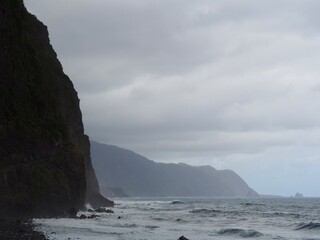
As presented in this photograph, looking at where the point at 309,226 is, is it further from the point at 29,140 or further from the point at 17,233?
the point at 17,233

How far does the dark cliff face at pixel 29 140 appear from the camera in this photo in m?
51.7

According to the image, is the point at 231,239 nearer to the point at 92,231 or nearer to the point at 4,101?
the point at 92,231

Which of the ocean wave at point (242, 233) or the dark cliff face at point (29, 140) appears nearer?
the ocean wave at point (242, 233)

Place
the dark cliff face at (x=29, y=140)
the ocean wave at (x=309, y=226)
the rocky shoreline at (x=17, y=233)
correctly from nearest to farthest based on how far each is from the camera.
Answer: the rocky shoreline at (x=17, y=233) < the dark cliff face at (x=29, y=140) < the ocean wave at (x=309, y=226)

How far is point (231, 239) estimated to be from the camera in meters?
42.8

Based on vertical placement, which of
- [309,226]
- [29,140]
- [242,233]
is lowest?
[242,233]

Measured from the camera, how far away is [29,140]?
56188 millimetres

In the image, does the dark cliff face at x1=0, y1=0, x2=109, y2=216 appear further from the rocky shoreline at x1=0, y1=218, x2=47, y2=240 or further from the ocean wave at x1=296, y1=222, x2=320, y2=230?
the ocean wave at x1=296, y1=222, x2=320, y2=230

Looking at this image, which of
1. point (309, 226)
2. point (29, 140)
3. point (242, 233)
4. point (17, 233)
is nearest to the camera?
point (17, 233)

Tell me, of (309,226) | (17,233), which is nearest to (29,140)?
(17,233)

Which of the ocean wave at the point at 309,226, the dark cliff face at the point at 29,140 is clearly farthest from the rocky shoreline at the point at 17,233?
the ocean wave at the point at 309,226

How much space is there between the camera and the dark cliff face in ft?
170

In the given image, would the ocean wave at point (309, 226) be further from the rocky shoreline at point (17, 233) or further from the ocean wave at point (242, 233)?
the rocky shoreline at point (17, 233)

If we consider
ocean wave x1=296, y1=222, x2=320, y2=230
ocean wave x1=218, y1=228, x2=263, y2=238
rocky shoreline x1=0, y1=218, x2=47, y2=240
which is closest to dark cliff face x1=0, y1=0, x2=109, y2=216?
rocky shoreline x1=0, y1=218, x2=47, y2=240
